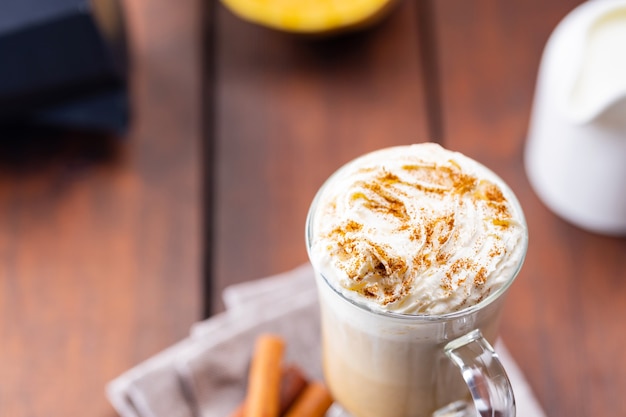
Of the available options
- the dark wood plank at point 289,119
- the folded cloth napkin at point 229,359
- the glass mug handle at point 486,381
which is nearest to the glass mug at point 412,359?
the glass mug handle at point 486,381

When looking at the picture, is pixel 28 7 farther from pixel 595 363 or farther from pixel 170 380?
pixel 595 363

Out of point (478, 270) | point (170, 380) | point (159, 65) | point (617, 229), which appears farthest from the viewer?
point (159, 65)

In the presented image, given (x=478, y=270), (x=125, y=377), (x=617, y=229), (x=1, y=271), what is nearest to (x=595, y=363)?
(x=617, y=229)

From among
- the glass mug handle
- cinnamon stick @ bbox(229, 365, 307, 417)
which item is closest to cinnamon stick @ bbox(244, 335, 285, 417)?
cinnamon stick @ bbox(229, 365, 307, 417)

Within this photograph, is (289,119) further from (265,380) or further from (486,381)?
(486,381)

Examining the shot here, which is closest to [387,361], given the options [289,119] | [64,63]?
[289,119]

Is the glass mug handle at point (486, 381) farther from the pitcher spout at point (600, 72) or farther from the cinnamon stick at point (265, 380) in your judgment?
the pitcher spout at point (600, 72)
